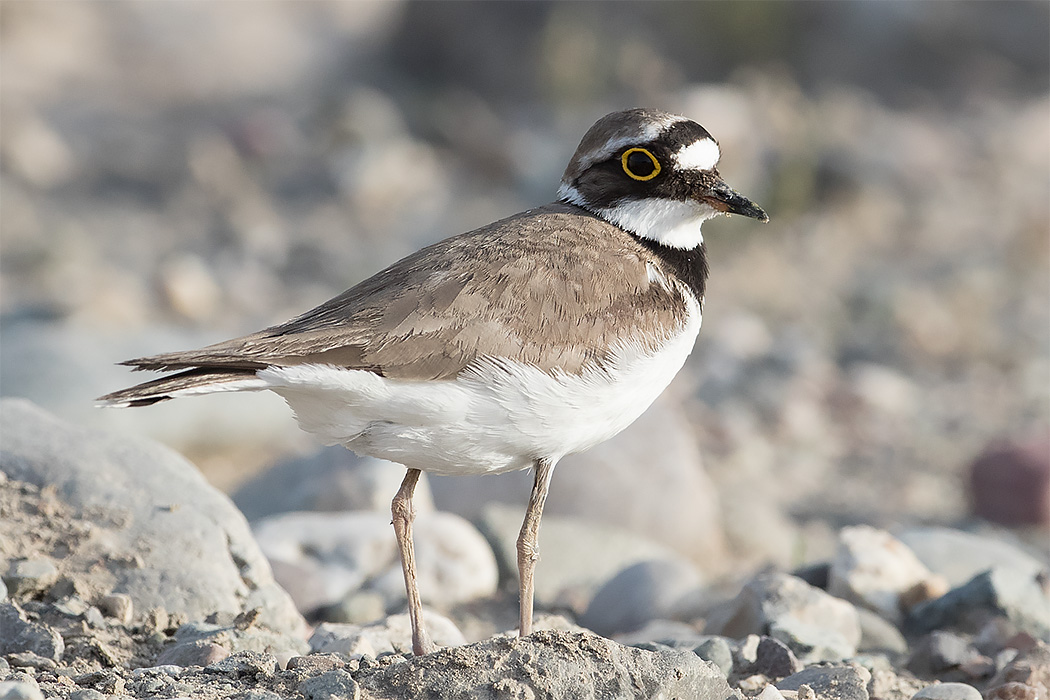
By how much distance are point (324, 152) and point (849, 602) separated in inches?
391

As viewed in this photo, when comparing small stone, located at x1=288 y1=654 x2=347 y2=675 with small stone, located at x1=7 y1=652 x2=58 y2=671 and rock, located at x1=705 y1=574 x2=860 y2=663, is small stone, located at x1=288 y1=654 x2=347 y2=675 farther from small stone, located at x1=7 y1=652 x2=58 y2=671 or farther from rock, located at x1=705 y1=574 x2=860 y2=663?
rock, located at x1=705 y1=574 x2=860 y2=663

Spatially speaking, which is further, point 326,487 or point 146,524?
point 326,487

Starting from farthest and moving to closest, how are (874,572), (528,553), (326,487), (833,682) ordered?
(326,487), (874,572), (528,553), (833,682)

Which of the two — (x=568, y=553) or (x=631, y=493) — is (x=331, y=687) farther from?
(x=631, y=493)

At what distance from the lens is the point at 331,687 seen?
10.5 feet

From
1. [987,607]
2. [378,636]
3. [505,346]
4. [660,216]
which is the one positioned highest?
[660,216]

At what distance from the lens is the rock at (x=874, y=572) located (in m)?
5.04

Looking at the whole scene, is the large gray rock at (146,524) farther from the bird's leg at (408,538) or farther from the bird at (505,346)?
the bird at (505,346)

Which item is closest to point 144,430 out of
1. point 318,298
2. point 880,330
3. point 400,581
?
point 400,581

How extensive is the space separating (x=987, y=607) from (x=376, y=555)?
266 cm

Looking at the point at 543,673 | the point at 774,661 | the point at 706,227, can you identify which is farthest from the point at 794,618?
the point at 706,227

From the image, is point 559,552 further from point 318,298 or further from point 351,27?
point 351,27

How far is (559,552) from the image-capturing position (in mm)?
6016

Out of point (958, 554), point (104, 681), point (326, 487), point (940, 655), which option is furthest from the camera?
point (326, 487)
